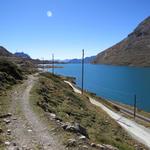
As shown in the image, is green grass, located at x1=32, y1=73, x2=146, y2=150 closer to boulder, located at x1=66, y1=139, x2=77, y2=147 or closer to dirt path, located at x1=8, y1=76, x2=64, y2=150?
dirt path, located at x1=8, y1=76, x2=64, y2=150

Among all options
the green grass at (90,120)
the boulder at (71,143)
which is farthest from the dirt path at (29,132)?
the green grass at (90,120)

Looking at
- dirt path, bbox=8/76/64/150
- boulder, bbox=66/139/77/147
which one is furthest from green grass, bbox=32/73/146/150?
boulder, bbox=66/139/77/147

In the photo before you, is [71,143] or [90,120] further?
[90,120]

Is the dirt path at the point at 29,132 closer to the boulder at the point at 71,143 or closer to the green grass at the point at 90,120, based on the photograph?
the boulder at the point at 71,143

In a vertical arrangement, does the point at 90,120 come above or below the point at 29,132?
below

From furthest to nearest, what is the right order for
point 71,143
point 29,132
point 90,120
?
1. point 90,120
2. point 29,132
3. point 71,143

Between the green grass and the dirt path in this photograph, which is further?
the green grass

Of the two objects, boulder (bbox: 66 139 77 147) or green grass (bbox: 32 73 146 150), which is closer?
boulder (bbox: 66 139 77 147)

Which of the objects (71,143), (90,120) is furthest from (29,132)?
(90,120)

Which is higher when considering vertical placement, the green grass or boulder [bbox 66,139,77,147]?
boulder [bbox 66,139,77,147]

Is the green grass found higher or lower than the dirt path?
lower

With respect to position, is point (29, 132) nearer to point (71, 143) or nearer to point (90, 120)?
point (71, 143)

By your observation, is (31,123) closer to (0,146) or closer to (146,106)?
(0,146)

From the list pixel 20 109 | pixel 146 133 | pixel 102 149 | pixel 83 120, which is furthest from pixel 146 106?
pixel 102 149
